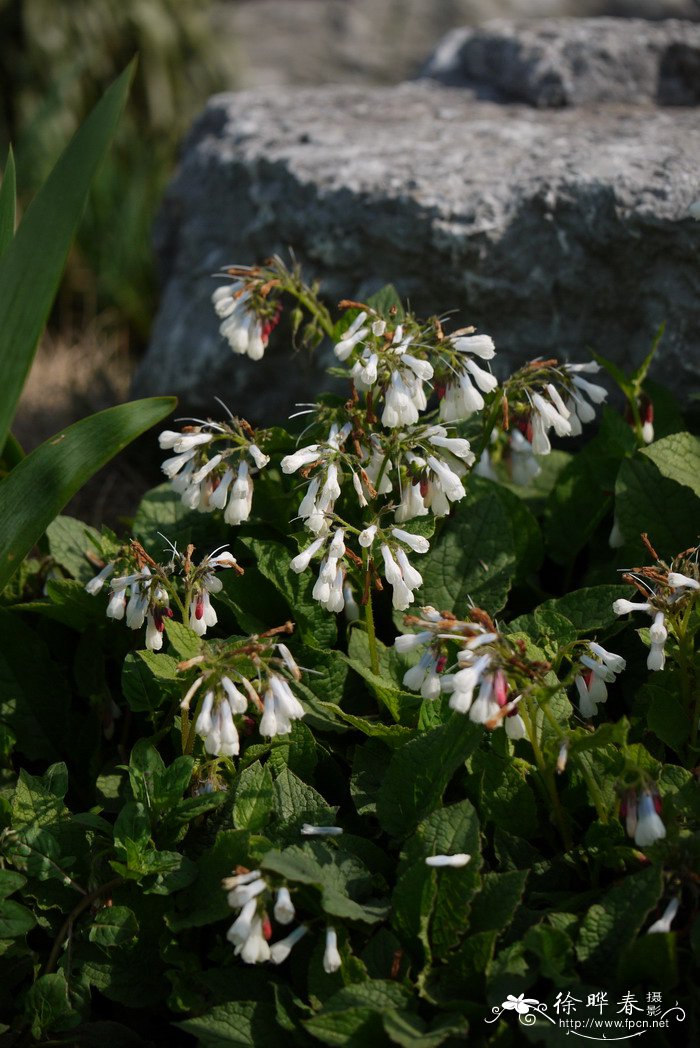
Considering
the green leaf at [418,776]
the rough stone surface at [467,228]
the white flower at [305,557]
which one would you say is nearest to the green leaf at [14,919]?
the green leaf at [418,776]

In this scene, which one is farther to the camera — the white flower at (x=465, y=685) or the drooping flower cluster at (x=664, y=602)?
the drooping flower cluster at (x=664, y=602)

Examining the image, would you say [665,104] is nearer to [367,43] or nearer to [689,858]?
[689,858]

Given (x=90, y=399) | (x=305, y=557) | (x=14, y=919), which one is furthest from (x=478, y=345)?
(x=90, y=399)

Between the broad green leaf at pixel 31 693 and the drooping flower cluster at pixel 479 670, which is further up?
the drooping flower cluster at pixel 479 670

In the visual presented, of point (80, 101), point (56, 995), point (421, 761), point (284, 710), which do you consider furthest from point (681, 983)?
point (80, 101)

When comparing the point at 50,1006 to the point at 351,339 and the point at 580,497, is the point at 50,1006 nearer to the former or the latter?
the point at 351,339

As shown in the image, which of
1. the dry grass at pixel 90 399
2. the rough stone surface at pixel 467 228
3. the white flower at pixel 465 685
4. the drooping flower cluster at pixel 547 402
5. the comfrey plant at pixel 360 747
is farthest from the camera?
the dry grass at pixel 90 399

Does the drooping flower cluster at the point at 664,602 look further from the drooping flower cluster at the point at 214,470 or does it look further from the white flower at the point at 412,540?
the drooping flower cluster at the point at 214,470
